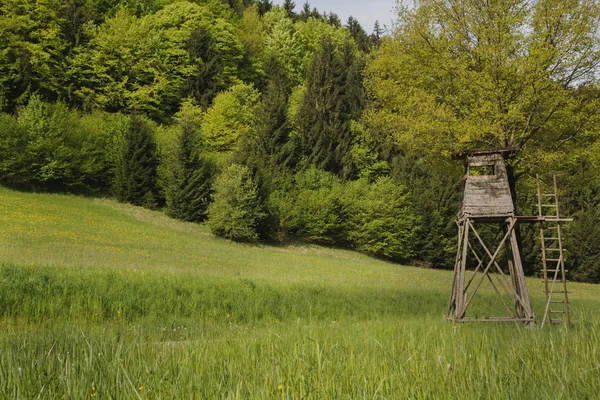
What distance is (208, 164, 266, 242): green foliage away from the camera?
37.3m

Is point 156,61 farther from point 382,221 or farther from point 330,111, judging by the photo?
point 382,221

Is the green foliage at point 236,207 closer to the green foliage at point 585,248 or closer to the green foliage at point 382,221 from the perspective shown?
the green foliage at point 382,221

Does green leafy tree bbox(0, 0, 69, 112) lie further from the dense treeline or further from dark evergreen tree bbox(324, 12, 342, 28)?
dark evergreen tree bbox(324, 12, 342, 28)

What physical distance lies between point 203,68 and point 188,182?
960 inches

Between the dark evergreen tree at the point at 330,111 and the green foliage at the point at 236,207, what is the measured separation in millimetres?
15626

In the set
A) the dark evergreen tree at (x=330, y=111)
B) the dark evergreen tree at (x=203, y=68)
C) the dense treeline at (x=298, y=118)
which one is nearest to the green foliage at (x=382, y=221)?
the dense treeline at (x=298, y=118)

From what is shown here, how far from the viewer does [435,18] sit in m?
14.8

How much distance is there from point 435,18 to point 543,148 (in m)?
5.65

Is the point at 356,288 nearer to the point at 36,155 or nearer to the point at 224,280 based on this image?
the point at 224,280

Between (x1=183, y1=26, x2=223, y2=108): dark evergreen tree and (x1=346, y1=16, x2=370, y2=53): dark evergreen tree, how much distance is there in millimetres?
34352

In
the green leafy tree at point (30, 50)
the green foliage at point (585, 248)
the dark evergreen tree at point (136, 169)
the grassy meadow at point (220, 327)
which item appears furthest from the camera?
the green foliage at point (585, 248)

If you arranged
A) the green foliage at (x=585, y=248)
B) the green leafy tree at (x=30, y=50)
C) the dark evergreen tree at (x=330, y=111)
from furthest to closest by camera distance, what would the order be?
the dark evergreen tree at (x=330, y=111) → the green foliage at (x=585, y=248) → the green leafy tree at (x=30, y=50)

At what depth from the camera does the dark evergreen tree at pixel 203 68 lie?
59.4 meters

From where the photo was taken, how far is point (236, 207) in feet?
123
